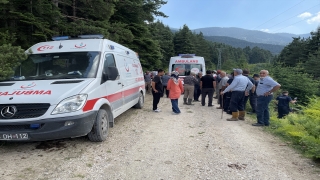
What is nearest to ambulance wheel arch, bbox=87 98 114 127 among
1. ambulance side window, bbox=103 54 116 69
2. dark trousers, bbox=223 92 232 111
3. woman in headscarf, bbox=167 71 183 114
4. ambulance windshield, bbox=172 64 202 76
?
ambulance side window, bbox=103 54 116 69

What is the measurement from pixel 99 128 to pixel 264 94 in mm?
4815

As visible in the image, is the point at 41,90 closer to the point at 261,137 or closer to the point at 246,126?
the point at 261,137

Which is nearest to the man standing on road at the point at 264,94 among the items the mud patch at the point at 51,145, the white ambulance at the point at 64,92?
the white ambulance at the point at 64,92

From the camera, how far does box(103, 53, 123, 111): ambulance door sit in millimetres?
5598

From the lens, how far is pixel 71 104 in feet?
14.3

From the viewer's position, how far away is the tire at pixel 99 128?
4992 mm

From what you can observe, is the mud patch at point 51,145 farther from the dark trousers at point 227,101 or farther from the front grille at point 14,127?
the dark trousers at point 227,101

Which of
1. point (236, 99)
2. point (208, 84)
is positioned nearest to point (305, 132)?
point (236, 99)

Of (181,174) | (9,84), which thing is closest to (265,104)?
(181,174)

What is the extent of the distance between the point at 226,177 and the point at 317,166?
5.91ft

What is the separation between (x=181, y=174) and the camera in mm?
3822

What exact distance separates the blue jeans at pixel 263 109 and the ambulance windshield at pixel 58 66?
4873 millimetres

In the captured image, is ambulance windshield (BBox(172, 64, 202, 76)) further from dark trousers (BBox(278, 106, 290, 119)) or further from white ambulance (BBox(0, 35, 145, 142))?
white ambulance (BBox(0, 35, 145, 142))

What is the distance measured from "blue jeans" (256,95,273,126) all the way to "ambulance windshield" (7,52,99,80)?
192 inches
